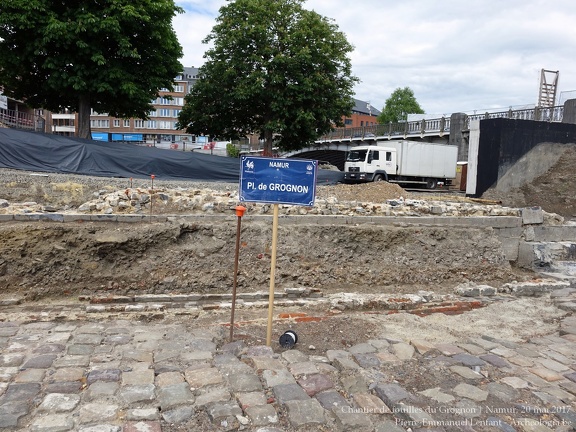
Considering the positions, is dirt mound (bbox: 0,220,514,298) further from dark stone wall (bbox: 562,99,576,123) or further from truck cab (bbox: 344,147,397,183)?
dark stone wall (bbox: 562,99,576,123)

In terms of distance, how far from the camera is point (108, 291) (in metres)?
7.35

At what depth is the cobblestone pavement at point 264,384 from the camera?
326cm

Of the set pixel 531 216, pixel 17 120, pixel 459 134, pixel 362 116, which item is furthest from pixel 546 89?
pixel 362 116

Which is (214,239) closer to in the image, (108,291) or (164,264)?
(164,264)

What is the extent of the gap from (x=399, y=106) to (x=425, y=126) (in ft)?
106

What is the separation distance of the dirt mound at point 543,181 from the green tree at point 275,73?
11.1 metres

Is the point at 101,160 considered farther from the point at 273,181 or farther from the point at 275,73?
the point at 273,181

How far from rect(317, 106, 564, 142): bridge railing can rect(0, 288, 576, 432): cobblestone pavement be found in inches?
884

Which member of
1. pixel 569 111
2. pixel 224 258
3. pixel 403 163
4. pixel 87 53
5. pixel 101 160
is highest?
pixel 87 53

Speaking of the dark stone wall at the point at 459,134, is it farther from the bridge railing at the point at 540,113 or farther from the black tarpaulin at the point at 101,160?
the black tarpaulin at the point at 101,160

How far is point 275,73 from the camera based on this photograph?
2309 cm

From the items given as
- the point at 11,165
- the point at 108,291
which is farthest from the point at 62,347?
the point at 11,165

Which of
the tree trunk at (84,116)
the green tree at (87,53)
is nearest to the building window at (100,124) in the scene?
the green tree at (87,53)

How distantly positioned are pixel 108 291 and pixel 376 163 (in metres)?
19.6
